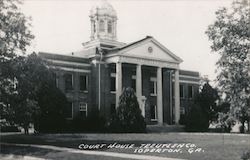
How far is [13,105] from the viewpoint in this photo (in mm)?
24531

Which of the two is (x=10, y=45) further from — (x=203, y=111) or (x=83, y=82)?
(x=203, y=111)

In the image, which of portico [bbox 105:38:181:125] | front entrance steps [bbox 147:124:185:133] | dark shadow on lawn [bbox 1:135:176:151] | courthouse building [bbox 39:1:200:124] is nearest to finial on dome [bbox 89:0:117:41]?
courthouse building [bbox 39:1:200:124]

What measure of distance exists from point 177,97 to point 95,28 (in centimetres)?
1173

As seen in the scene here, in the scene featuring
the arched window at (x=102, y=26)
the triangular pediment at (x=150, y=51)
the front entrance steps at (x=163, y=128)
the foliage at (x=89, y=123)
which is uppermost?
the arched window at (x=102, y=26)

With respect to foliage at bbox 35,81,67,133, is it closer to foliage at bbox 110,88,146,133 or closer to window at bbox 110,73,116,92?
foliage at bbox 110,88,146,133

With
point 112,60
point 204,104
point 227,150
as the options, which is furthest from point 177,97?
point 227,150

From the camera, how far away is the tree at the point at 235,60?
534 inches

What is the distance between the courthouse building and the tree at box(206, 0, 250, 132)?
2661 centimetres

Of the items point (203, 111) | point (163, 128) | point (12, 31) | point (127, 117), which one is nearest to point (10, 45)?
point (12, 31)

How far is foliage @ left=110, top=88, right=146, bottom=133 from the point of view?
3600 cm

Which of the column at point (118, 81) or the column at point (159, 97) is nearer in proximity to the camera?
the column at point (118, 81)

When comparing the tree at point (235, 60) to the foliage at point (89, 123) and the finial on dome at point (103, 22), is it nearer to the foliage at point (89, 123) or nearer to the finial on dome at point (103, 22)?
the foliage at point (89, 123)

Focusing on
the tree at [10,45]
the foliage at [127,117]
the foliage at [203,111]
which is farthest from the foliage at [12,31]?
the foliage at [203,111]

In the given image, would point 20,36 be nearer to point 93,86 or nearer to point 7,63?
point 7,63
